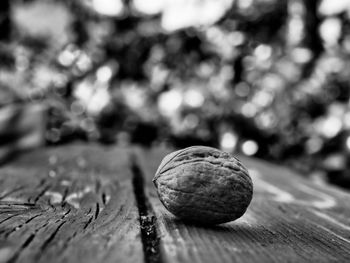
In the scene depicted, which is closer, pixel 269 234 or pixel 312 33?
pixel 269 234

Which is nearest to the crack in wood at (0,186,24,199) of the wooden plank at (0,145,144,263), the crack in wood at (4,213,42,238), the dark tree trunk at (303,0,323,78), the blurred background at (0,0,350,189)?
the wooden plank at (0,145,144,263)

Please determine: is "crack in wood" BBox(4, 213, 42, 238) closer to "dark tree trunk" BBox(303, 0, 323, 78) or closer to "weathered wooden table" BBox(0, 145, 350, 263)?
"weathered wooden table" BBox(0, 145, 350, 263)

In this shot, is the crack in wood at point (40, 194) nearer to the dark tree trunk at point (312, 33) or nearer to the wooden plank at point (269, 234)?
the wooden plank at point (269, 234)

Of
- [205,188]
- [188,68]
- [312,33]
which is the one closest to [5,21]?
[188,68]

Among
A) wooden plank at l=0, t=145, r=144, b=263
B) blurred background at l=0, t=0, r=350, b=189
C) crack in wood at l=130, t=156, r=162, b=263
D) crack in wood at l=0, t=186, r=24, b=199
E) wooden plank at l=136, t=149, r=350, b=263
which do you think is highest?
blurred background at l=0, t=0, r=350, b=189

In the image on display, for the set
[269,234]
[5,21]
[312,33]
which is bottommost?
[269,234]

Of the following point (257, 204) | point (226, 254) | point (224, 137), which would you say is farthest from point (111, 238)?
point (224, 137)

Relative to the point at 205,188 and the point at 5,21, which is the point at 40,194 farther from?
the point at 5,21
